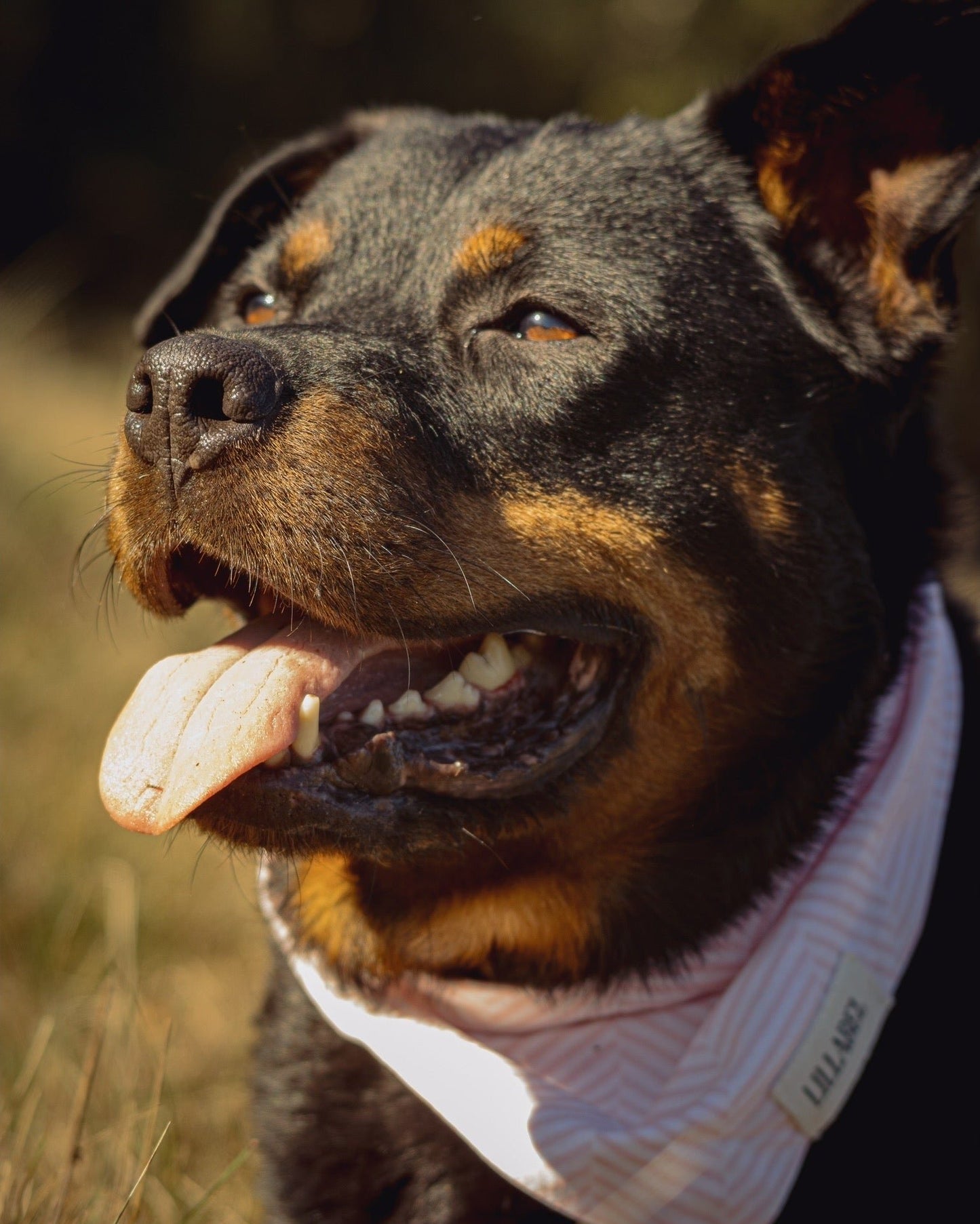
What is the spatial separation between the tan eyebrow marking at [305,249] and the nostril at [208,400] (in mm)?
760

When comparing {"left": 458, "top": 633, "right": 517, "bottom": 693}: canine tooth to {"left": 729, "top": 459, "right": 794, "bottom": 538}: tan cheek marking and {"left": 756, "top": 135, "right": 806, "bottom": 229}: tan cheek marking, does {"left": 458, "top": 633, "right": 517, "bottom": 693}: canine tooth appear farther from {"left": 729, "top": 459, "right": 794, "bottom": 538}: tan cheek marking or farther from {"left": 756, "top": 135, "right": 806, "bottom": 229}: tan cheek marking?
{"left": 756, "top": 135, "right": 806, "bottom": 229}: tan cheek marking

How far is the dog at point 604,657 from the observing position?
2.04 metres

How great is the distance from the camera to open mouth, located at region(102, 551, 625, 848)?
1.96m

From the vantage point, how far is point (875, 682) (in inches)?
100.0

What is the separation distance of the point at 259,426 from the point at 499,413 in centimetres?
48

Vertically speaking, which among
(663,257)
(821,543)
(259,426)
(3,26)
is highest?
(3,26)

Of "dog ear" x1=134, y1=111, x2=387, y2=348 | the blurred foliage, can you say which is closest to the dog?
"dog ear" x1=134, y1=111, x2=387, y2=348

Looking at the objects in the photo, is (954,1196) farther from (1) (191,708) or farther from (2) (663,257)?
(2) (663,257)

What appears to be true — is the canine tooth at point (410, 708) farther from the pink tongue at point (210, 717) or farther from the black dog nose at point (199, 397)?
the black dog nose at point (199, 397)

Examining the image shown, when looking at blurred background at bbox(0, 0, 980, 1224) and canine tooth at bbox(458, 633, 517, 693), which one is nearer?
canine tooth at bbox(458, 633, 517, 693)

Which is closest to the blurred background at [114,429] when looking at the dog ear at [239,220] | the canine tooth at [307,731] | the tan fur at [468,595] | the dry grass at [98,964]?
the dry grass at [98,964]

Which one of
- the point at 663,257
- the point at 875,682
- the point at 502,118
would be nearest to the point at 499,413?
the point at 663,257

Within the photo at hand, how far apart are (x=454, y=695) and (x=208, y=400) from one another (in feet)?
2.13

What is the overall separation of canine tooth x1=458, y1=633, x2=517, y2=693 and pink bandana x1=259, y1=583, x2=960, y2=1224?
2.26 ft
